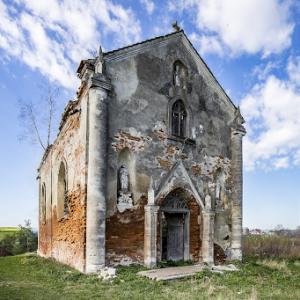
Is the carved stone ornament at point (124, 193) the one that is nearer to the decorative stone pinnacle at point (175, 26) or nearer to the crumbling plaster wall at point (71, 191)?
the crumbling plaster wall at point (71, 191)

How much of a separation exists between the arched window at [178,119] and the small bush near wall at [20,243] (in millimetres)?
26579

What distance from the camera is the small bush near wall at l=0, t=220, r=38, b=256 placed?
36.0 meters

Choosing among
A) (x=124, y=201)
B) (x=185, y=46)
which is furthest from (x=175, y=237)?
(x=185, y=46)

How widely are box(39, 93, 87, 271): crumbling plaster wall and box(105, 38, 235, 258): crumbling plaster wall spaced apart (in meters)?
0.98

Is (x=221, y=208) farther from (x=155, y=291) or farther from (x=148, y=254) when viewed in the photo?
(x=155, y=291)

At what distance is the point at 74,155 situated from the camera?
14.2 meters

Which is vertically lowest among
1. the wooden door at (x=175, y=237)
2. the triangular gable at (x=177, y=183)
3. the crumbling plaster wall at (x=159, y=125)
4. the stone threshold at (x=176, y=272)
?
the stone threshold at (x=176, y=272)

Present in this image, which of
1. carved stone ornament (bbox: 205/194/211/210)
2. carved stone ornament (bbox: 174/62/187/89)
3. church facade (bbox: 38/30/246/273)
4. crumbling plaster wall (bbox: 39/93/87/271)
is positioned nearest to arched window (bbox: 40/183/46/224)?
crumbling plaster wall (bbox: 39/93/87/271)

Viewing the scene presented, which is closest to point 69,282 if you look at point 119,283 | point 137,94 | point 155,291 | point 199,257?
point 119,283

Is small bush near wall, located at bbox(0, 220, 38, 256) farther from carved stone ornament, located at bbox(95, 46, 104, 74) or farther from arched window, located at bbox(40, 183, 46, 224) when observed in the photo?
carved stone ornament, located at bbox(95, 46, 104, 74)

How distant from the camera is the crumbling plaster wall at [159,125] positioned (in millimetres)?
13102

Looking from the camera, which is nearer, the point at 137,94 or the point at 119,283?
the point at 119,283

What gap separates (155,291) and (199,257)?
19.9ft

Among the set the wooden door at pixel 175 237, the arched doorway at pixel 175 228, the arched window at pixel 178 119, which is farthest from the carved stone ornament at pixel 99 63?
the wooden door at pixel 175 237
